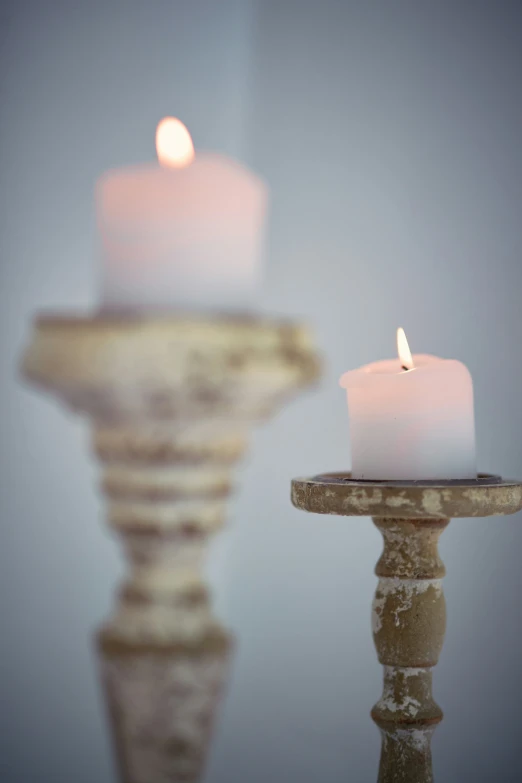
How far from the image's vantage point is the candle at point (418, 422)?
0.46 meters

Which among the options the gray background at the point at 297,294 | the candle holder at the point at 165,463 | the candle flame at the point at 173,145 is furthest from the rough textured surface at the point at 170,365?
the gray background at the point at 297,294

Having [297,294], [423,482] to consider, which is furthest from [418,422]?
[297,294]

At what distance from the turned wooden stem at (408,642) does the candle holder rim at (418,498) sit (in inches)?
2.1

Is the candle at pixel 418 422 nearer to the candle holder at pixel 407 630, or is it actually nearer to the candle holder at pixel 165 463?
the candle holder at pixel 407 630

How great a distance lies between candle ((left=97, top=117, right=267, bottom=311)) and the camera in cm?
36

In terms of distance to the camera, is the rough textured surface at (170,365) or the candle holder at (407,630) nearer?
the rough textured surface at (170,365)

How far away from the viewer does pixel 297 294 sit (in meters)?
0.85

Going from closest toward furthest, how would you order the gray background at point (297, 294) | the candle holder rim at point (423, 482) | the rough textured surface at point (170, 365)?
the rough textured surface at point (170, 365) < the candle holder rim at point (423, 482) < the gray background at point (297, 294)

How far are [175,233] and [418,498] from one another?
0.17 meters

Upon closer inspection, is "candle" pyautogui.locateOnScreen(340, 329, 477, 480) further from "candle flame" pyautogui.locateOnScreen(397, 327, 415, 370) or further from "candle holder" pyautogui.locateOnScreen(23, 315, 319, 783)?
"candle holder" pyautogui.locateOnScreen(23, 315, 319, 783)

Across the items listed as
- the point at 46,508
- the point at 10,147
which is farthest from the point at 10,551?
the point at 10,147

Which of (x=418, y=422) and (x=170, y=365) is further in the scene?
(x=418, y=422)

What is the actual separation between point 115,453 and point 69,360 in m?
0.05

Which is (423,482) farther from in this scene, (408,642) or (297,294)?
(297,294)
